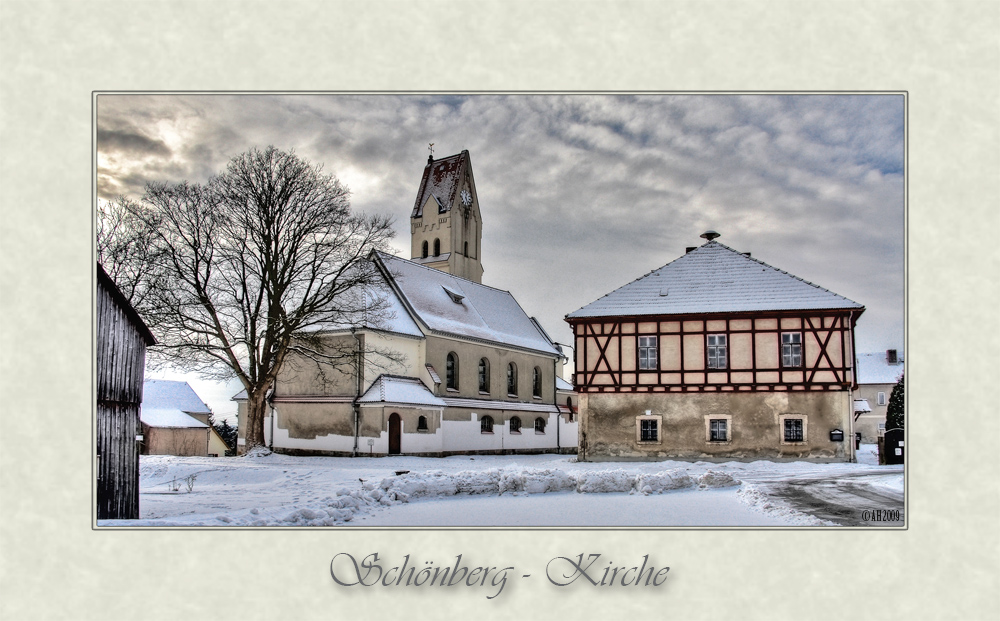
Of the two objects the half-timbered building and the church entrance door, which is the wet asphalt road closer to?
the half-timbered building

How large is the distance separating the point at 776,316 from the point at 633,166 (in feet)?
33.5

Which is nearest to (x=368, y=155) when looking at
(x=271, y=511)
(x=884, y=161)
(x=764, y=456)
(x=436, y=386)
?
(x=271, y=511)

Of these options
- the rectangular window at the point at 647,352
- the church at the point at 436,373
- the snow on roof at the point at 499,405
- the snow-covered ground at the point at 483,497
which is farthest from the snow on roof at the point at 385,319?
the snow-covered ground at the point at 483,497

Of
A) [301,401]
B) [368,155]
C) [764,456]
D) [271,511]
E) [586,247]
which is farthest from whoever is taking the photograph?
[301,401]

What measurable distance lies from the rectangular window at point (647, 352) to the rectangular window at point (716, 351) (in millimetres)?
Result: 1437

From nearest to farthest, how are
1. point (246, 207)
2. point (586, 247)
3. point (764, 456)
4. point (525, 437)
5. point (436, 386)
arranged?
point (586, 247)
point (246, 207)
point (764, 456)
point (436, 386)
point (525, 437)

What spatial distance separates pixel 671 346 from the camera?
21.8 metres

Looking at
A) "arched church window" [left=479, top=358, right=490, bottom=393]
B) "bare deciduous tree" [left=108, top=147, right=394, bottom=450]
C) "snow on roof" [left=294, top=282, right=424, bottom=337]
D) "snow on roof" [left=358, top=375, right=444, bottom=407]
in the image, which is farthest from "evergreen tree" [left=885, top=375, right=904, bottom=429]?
"arched church window" [left=479, top=358, right=490, bottom=393]

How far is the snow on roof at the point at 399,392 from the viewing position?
25484 millimetres

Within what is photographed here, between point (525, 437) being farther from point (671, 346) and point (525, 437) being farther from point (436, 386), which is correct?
point (671, 346)

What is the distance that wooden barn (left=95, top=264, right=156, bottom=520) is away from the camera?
1046 centimetres

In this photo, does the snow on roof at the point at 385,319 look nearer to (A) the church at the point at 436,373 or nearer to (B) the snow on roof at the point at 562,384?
(A) the church at the point at 436,373

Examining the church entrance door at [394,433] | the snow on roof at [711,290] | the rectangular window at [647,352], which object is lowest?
the church entrance door at [394,433]

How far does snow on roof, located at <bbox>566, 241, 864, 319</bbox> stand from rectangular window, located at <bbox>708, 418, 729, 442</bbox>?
2887 mm
